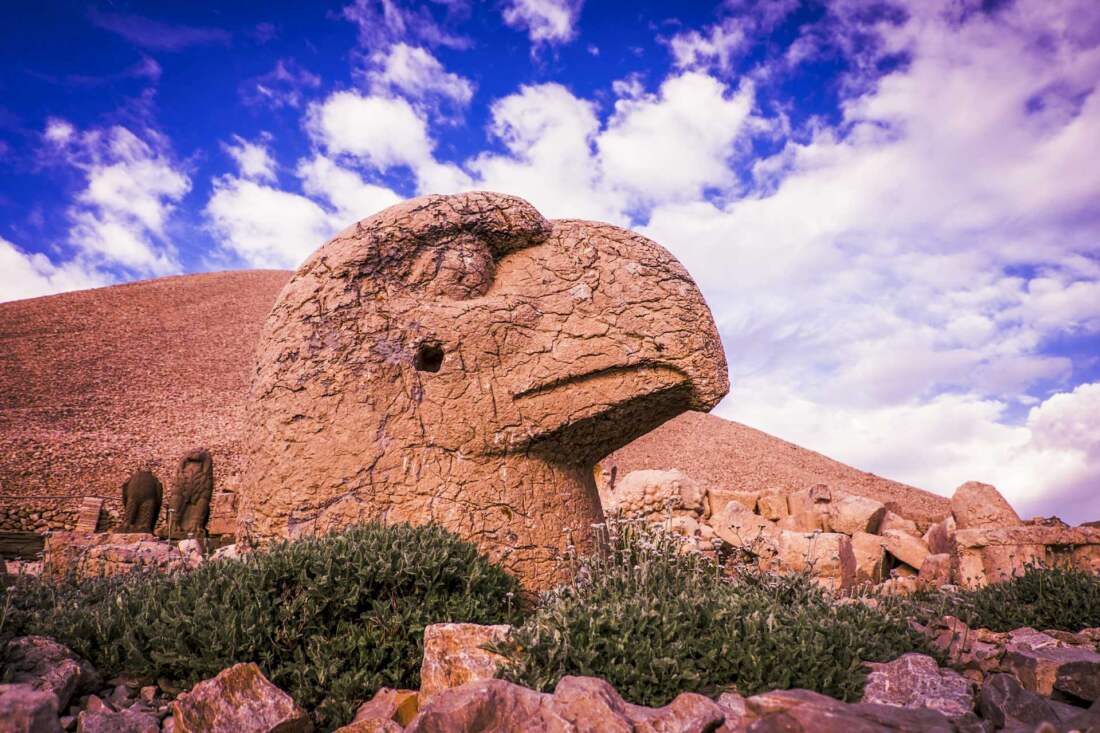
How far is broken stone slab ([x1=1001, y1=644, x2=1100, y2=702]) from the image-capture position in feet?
11.5

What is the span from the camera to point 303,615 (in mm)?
3889

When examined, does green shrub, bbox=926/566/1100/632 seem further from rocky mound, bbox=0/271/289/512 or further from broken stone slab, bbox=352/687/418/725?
rocky mound, bbox=0/271/289/512

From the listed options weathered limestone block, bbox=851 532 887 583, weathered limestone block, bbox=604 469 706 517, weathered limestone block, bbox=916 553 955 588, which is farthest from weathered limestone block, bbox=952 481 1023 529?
weathered limestone block, bbox=604 469 706 517

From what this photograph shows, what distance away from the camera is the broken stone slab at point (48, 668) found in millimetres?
3289

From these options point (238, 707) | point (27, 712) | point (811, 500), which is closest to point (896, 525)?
point (811, 500)

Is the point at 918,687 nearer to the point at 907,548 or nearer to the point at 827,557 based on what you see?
the point at 827,557

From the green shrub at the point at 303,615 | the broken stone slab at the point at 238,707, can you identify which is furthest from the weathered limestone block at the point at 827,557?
the broken stone slab at the point at 238,707

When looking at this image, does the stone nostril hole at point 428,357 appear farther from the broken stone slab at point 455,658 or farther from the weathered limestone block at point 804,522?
the weathered limestone block at point 804,522

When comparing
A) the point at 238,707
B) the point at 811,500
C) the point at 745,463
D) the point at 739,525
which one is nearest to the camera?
the point at 238,707

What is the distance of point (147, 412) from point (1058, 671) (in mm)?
28964

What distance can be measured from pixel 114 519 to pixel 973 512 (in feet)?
60.1

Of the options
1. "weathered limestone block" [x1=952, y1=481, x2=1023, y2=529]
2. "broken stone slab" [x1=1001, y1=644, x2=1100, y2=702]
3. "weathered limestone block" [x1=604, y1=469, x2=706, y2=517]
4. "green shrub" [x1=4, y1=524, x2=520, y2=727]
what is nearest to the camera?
"broken stone slab" [x1=1001, y1=644, x2=1100, y2=702]

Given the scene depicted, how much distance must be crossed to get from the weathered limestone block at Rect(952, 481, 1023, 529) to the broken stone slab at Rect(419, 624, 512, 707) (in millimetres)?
11682

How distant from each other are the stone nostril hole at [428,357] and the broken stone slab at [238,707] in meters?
2.64
